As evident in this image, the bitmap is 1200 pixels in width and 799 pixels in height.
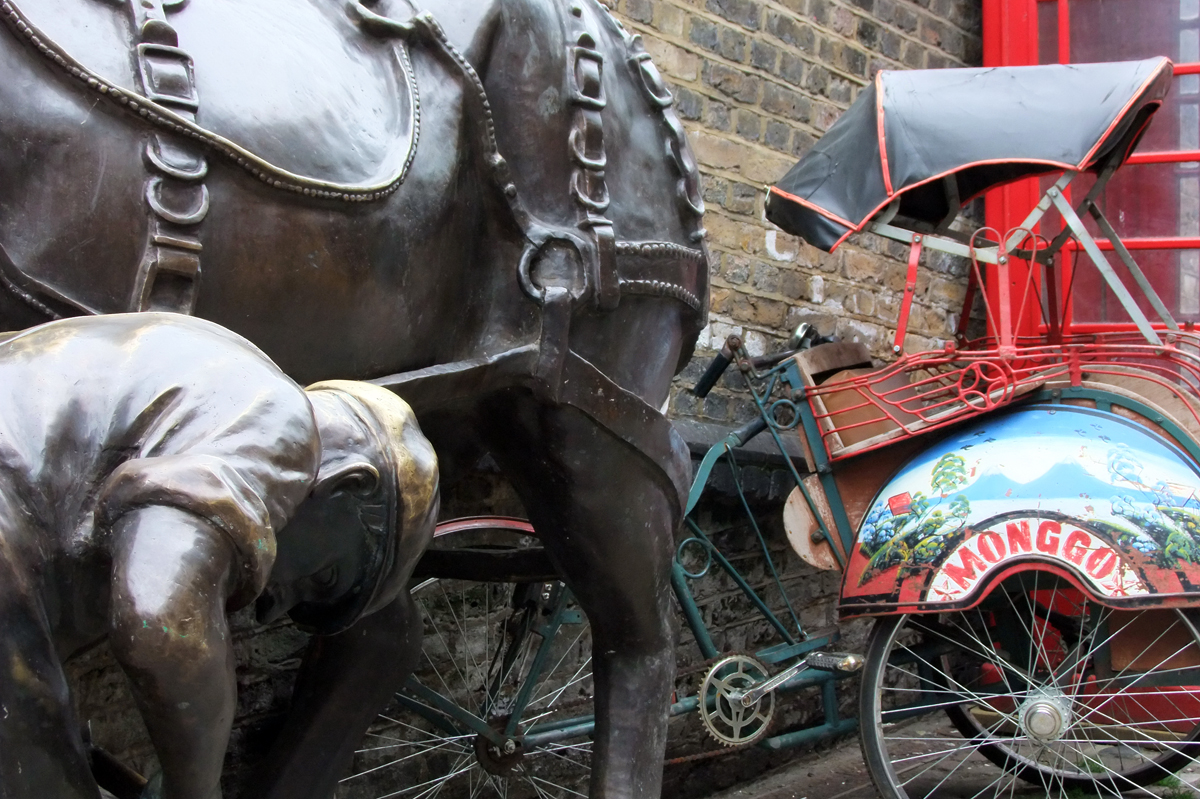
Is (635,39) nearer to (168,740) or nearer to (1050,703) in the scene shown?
(168,740)

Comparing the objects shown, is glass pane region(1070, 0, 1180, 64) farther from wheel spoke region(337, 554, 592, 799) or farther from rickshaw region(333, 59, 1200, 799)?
wheel spoke region(337, 554, 592, 799)

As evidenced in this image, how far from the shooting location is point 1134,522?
304 cm

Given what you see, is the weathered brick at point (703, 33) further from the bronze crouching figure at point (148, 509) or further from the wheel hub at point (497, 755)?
the bronze crouching figure at point (148, 509)

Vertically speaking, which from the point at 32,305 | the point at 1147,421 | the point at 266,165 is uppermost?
the point at 1147,421

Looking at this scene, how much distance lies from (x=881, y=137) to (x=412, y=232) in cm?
235

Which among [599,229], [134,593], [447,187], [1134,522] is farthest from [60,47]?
[1134,522]

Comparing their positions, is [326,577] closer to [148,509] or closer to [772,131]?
[148,509]

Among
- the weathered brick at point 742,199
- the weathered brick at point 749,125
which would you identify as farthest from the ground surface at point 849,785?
the weathered brick at point 749,125

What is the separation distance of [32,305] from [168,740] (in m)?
0.50

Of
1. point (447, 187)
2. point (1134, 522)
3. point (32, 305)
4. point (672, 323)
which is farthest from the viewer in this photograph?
point (1134, 522)

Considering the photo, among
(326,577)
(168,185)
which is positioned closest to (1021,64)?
(168,185)

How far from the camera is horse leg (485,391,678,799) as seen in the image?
1860 millimetres

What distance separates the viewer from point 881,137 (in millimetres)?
3633

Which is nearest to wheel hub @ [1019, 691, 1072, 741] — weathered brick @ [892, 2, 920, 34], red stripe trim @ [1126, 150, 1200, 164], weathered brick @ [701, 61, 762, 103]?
weathered brick @ [701, 61, 762, 103]
